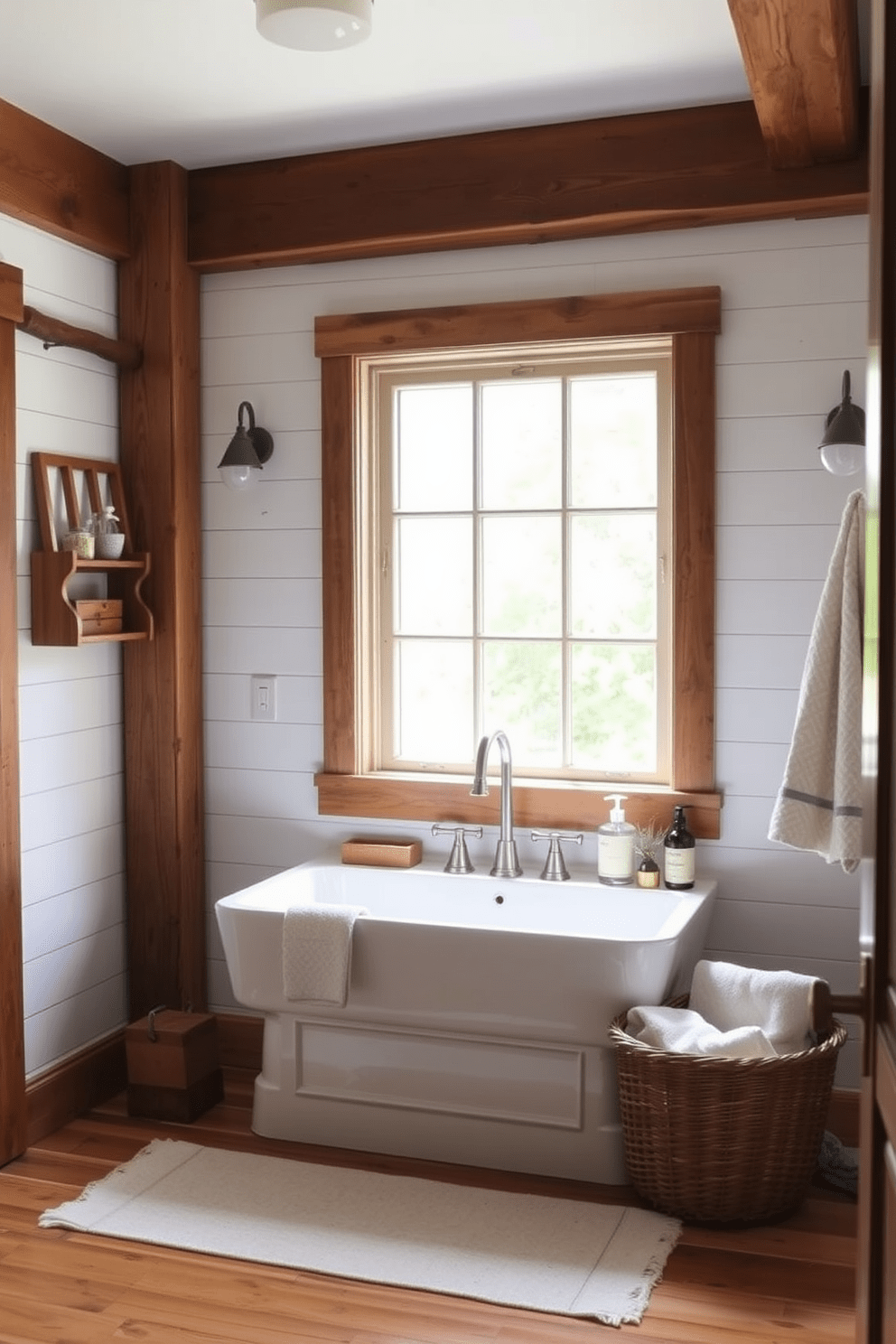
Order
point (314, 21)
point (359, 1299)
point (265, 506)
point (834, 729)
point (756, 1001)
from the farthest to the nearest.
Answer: point (265, 506), point (756, 1001), point (834, 729), point (359, 1299), point (314, 21)

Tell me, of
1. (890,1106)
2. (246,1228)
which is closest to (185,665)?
(246,1228)

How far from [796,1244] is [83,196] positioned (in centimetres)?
317

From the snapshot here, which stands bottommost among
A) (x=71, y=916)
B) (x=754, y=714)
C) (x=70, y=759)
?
(x=71, y=916)

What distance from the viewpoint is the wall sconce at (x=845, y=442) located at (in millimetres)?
3146

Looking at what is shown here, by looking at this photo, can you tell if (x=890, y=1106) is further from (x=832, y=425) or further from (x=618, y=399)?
(x=618, y=399)

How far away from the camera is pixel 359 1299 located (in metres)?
2.63

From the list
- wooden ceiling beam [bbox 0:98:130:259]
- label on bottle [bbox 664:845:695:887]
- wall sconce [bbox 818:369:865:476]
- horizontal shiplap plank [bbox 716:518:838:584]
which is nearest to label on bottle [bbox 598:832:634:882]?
label on bottle [bbox 664:845:695:887]

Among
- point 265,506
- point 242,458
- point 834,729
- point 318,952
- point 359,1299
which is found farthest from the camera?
point 265,506

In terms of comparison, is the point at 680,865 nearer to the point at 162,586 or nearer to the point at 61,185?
the point at 162,586

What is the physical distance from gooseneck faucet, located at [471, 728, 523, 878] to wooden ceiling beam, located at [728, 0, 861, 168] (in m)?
1.64

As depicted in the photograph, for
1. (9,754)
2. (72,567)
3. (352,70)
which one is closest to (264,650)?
(72,567)

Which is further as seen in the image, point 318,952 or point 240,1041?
point 240,1041

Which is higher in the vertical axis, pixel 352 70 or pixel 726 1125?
pixel 352 70

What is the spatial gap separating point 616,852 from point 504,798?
0.34 m
